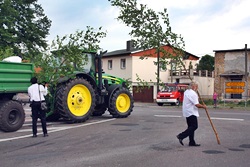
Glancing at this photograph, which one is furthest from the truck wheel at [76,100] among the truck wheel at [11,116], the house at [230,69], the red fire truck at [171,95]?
the house at [230,69]

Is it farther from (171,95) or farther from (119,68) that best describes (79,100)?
(119,68)

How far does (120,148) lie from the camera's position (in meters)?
8.55

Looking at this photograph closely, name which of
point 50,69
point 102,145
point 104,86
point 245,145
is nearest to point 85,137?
point 102,145

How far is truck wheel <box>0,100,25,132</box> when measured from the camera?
10.7 metres

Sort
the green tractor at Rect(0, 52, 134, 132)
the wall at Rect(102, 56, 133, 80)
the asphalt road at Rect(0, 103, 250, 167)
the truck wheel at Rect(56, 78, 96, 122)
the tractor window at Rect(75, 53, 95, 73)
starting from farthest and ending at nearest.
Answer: the wall at Rect(102, 56, 133, 80), the tractor window at Rect(75, 53, 95, 73), the truck wheel at Rect(56, 78, 96, 122), the green tractor at Rect(0, 52, 134, 132), the asphalt road at Rect(0, 103, 250, 167)

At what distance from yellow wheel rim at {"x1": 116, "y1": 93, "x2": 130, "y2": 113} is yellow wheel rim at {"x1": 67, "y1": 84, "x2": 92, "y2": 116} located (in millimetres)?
1995

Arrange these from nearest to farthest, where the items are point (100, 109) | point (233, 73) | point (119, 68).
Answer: point (100, 109), point (233, 73), point (119, 68)

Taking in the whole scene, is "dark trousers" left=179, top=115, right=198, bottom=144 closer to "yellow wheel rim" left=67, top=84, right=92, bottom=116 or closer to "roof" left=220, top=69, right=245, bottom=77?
"yellow wheel rim" left=67, top=84, right=92, bottom=116

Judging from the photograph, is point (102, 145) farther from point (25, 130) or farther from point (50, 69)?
point (50, 69)

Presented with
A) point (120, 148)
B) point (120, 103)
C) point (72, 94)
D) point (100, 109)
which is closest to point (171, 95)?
point (100, 109)

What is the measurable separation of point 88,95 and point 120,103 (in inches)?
83.7

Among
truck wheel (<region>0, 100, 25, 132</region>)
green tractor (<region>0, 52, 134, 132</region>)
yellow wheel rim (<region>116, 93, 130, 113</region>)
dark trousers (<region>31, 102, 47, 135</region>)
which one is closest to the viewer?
dark trousers (<region>31, 102, 47, 135</region>)

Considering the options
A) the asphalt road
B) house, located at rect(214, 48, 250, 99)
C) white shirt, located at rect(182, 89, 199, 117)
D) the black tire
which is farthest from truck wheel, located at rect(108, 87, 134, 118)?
house, located at rect(214, 48, 250, 99)

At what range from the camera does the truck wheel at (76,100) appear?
12539 mm
